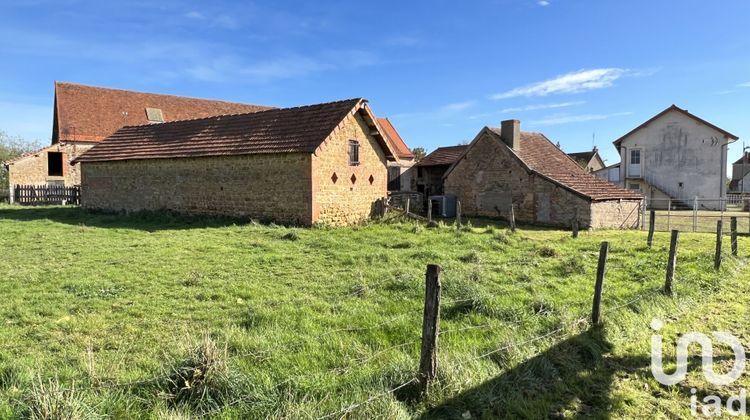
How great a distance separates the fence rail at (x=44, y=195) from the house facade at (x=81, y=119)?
529 millimetres

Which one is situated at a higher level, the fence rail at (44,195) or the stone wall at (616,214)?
the fence rail at (44,195)

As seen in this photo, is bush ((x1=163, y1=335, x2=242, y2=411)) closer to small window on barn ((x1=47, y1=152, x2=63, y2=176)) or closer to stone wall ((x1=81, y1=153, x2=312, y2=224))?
stone wall ((x1=81, y1=153, x2=312, y2=224))

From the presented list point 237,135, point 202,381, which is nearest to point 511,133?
point 237,135

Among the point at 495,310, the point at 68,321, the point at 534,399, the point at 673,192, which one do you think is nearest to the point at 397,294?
the point at 495,310

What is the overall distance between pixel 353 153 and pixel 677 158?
103 feet

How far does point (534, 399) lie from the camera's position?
4512mm

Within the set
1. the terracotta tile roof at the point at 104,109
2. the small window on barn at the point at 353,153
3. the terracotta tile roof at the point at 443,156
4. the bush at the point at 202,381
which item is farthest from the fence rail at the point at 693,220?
the terracotta tile roof at the point at 104,109

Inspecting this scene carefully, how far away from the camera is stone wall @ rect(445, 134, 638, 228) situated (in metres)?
21.6

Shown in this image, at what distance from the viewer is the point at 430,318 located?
167 inches

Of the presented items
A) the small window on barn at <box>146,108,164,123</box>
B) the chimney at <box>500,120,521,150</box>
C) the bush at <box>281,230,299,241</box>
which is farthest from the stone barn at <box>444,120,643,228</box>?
the small window on barn at <box>146,108,164,123</box>

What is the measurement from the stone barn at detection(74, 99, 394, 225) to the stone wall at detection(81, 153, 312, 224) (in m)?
0.04

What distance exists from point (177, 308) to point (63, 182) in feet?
110

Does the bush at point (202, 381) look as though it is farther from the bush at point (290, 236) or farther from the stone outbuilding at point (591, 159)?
the stone outbuilding at point (591, 159)

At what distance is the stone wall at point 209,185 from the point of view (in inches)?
723
